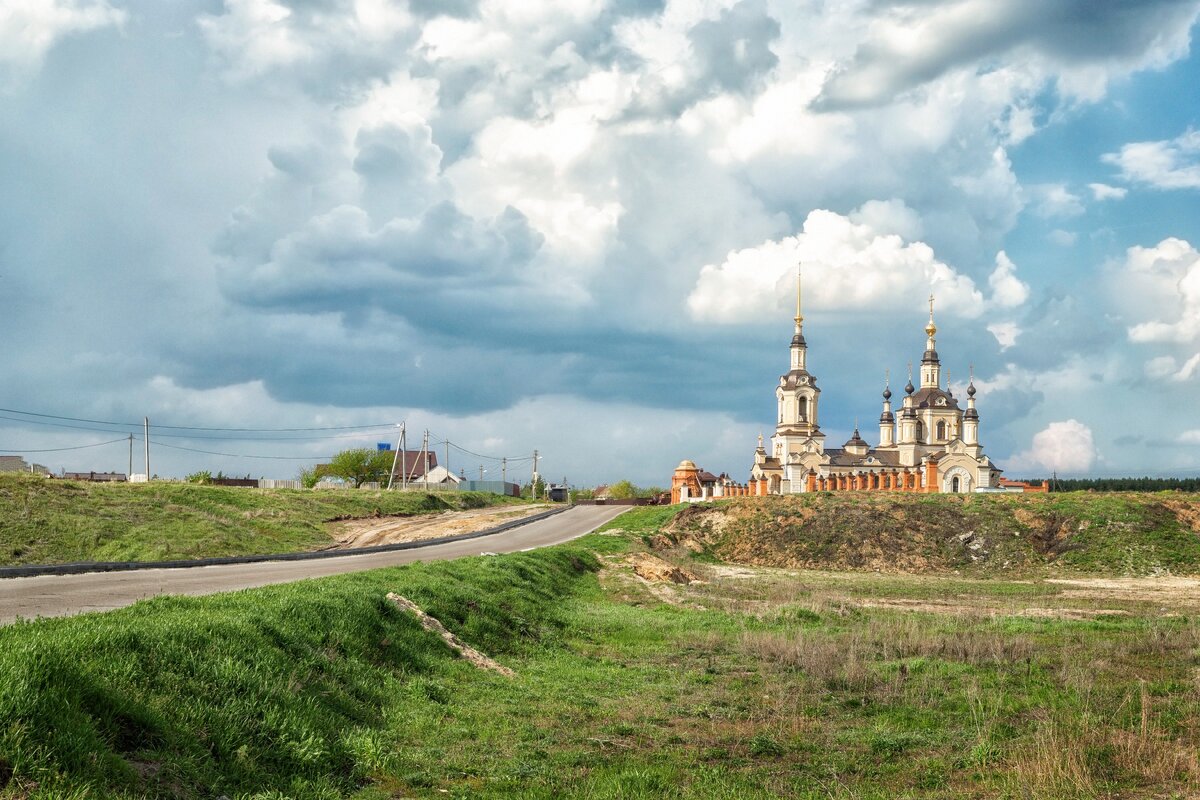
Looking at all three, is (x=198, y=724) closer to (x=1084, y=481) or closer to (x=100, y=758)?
(x=100, y=758)

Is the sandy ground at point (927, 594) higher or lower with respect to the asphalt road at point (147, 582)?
lower

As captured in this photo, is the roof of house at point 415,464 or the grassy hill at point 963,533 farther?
the roof of house at point 415,464

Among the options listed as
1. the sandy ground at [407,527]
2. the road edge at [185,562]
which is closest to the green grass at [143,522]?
the sandy ground at [407,527]

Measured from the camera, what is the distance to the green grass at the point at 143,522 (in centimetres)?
3803

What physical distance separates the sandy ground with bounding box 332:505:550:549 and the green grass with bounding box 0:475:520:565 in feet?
4.24

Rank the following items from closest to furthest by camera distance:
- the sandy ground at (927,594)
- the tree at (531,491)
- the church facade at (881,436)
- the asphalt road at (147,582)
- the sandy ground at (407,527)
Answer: the asphalt road at (147,582) < the sandy ground at (927,594) < the sandy ground at (407,527) < the church facade at (881,436) < the tree at (531,491)

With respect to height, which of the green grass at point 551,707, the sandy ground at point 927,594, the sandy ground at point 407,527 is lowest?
the sandy ground at point 927,594

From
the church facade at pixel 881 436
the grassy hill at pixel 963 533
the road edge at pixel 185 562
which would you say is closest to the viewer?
the road edge at pixel 185 562

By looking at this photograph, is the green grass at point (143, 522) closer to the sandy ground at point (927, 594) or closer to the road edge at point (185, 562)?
the road edge at point (185, 562)

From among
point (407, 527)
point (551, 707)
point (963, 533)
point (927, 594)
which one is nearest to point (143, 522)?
point (407, 527)

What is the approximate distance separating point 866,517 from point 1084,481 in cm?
9708

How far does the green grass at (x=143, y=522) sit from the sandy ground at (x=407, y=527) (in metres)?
1.29

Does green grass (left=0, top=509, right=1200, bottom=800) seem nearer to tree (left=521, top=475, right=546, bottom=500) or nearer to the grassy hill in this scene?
the grassy hill

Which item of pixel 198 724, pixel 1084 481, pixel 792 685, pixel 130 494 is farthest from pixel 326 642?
pixel 1084 481
